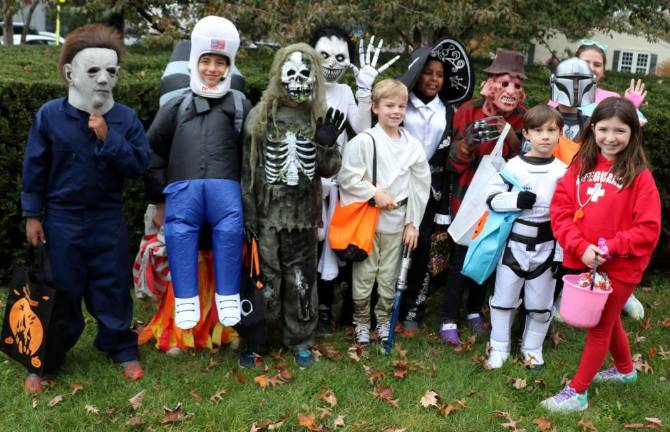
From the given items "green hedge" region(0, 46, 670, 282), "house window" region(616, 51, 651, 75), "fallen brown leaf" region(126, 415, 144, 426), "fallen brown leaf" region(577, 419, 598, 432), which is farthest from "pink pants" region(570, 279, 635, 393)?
"house window" region(616, 51, 651, 75)

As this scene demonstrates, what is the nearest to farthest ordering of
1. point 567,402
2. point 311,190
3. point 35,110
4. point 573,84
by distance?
point 567,402 < point 311,190 < point 573,84 < point 35,110

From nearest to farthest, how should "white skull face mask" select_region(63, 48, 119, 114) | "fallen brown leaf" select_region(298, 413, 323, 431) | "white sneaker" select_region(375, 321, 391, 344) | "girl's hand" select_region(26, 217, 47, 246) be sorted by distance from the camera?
"fallen brown leaf" select_region(298, 413, 323, 431)
"white skull face mask" select_region(63, 48, 119, 114)
"girl's hand" select_region(26, 217, 47, 246)
"white sneaker" select_region(375, 321, 391, 344)

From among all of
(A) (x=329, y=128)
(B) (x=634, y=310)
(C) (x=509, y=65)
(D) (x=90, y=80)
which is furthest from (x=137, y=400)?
(B) (x=634, y=310)

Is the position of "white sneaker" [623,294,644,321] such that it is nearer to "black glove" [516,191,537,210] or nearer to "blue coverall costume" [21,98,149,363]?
"black glove" [516,191,537,210]

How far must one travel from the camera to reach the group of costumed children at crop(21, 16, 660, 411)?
4.09 meters

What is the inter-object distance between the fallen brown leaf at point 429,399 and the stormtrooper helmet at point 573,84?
229 centimetres

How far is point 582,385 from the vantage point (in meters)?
4.25

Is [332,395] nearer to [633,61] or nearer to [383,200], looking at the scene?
[383,200]

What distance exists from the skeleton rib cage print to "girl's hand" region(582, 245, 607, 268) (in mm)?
1714

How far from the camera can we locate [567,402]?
4230 mm

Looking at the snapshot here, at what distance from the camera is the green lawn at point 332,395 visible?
4043 millimetres

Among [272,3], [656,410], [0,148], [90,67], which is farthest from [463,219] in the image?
[272,3]

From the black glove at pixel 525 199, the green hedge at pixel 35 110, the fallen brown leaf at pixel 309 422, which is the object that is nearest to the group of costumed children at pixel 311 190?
the black glove at pixel 525 199

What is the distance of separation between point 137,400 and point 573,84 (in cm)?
359
